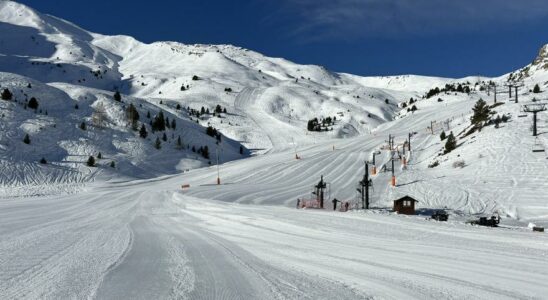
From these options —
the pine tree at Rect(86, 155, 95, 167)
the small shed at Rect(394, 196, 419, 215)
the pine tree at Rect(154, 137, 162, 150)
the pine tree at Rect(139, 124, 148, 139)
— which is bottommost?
the small shed at Rect(394, 196, 419, 215)

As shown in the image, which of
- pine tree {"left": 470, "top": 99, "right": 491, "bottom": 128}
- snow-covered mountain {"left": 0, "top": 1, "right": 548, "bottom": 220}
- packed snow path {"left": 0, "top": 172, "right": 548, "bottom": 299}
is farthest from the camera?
pine tree {"left": 470, "top": 99, "right": 491, "bottom": 128}

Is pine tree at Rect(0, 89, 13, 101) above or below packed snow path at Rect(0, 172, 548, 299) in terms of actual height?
above

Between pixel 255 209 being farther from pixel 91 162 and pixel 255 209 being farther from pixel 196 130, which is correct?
pixel 196 130

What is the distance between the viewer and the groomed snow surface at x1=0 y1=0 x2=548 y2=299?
8188 millimetres

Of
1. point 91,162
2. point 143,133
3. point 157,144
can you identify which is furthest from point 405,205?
point 143,133

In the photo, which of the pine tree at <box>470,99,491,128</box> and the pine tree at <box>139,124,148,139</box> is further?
the pine tree at <box>139,124,148,139</box>

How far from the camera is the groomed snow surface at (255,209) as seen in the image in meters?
8.19

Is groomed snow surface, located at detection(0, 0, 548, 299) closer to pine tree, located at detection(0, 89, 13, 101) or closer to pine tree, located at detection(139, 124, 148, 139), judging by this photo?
pine tree, located at detection(0, 89, 13, 101)

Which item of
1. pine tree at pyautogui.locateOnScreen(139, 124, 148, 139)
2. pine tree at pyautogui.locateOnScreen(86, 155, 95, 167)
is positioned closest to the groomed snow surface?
pine tree at pyautogui.locateOnScreen(86, 155, 95, 167)

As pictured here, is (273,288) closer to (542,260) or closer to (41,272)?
(41,272)

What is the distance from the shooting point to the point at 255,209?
1031 inches

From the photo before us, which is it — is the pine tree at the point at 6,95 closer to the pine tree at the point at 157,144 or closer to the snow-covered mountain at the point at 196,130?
the snow-covered mountain at the point at 196,130

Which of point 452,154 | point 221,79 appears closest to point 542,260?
point 452,154

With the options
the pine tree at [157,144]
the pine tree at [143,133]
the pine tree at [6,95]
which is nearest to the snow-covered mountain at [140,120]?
the pine tree at [157,144]
